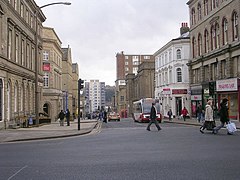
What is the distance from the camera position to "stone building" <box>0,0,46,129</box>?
28.3 m

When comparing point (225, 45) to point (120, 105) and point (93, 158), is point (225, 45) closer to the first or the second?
point (93, 158)

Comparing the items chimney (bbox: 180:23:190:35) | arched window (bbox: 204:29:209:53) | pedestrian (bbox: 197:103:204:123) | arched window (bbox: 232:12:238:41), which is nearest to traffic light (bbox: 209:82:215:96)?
pedestrian (bbox: 197:103:204:123)

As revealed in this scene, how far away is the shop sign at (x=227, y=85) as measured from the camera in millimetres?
34091

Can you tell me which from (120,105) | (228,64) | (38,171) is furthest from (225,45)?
(120,105)

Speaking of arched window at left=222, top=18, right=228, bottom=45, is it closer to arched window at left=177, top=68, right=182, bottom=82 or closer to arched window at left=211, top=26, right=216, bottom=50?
arched window at left=211, top=26, right=216, bottom=50

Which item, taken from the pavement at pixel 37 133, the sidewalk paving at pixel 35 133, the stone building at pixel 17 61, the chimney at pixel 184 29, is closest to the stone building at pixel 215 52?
the pavement at pixel 37 133

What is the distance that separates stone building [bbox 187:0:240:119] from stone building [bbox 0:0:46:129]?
18.8 m

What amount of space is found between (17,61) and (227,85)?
20.8 metres

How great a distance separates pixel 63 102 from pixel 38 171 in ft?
212

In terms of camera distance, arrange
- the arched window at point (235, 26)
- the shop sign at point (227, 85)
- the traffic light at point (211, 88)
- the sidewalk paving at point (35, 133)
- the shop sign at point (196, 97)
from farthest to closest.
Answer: the shop sign at point (196, 97), the traffic light at point (211, 88), the arched window at point (235, 26), the shop sign at point (227, 85), the sidewalk paving at point (35, 133)

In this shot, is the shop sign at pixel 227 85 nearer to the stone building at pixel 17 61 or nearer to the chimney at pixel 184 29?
the stone building at pixel 17 61

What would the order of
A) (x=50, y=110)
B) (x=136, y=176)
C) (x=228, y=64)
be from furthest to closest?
(x=50, y=110) < (x=228, y=64) < (x=136, y=176)

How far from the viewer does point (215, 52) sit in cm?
3922

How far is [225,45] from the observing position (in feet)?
120
